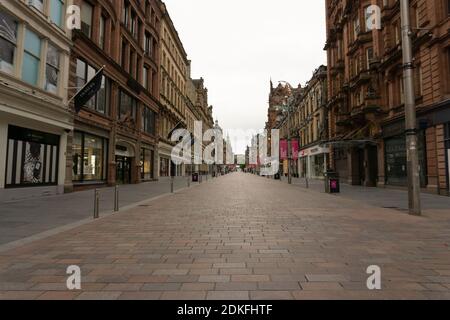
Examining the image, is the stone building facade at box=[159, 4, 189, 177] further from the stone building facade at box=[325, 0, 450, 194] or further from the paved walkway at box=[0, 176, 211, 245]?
the paved walkway at box=[0, 176, 211, 245]

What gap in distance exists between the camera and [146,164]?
3484cm

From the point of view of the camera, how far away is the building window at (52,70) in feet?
54.5

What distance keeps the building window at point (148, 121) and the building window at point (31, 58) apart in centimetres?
1758

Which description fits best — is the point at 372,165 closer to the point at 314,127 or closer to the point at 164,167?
the point at 314,127

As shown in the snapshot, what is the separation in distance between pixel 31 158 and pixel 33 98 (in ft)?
9.52

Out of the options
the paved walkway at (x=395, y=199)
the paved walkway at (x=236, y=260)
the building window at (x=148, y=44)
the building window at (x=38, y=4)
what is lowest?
the paved walkway at (x=236, y=260)

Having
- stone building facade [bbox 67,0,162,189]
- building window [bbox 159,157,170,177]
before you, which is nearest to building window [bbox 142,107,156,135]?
stone building facade [bbox 67,0,162,189]

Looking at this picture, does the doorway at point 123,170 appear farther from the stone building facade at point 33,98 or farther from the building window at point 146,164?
the stone building facade at point 33,98

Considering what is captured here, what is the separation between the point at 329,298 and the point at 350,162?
1072 inches

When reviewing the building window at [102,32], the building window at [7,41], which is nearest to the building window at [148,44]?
the building window at [102,32]

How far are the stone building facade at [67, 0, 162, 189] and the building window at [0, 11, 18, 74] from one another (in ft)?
15.3

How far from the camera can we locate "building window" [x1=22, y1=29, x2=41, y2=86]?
14851 millimetres

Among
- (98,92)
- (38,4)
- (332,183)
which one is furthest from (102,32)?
(332,183)
